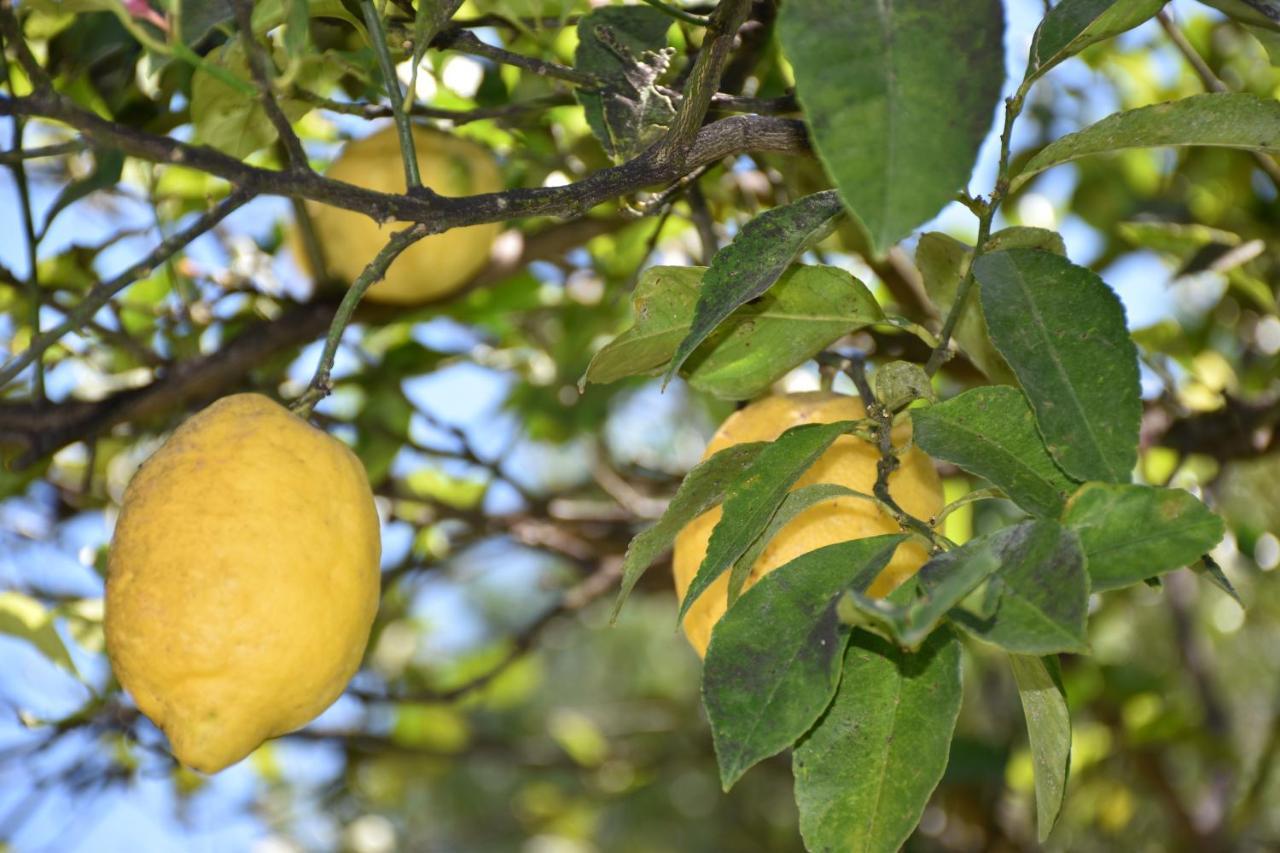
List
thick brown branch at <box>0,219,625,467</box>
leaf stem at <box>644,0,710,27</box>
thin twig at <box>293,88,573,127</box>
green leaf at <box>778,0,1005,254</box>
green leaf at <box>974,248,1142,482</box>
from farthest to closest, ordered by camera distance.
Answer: thick brown branch at <box>0,219,625,467</box>
thin twig at <box>293,88,573,127</box>
leaf stem at <box>644,0,710,27</box>
green leaf at <box>974,248,1142,482</box>
green leaf at <box>778,0,1005,254</box>

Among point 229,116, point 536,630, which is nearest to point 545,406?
point 536,630

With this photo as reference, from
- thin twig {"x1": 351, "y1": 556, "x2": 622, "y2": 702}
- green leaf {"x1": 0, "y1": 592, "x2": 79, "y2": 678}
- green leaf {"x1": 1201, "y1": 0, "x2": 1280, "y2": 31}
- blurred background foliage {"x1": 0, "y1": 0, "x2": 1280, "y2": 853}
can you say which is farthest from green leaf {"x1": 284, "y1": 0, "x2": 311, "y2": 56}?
thin twig {"x1": 351, "y1": 556, "x2": 622, "y2": 702}

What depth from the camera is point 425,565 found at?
1.26 metres

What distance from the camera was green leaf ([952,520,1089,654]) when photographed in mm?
383

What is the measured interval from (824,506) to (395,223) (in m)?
0.46

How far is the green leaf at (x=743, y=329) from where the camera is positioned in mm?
583

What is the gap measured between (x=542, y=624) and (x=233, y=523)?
75 cm

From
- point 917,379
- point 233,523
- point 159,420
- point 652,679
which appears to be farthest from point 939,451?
point 652,679

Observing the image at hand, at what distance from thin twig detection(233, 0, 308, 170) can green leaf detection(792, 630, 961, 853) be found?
0.99ft

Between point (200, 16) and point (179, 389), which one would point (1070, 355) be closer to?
point (200, 16)

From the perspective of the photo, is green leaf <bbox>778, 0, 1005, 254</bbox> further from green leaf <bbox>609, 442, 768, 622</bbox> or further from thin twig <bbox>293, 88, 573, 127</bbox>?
thin twig <bbox>293, 88, 573, 127</bbox>

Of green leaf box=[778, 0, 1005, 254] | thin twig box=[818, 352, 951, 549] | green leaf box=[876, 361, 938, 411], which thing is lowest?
thin twig box=[818, 352, 951, 549]

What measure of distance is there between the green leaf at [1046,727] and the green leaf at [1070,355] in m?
0.10

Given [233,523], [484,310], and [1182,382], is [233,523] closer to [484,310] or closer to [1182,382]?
[484,310]
